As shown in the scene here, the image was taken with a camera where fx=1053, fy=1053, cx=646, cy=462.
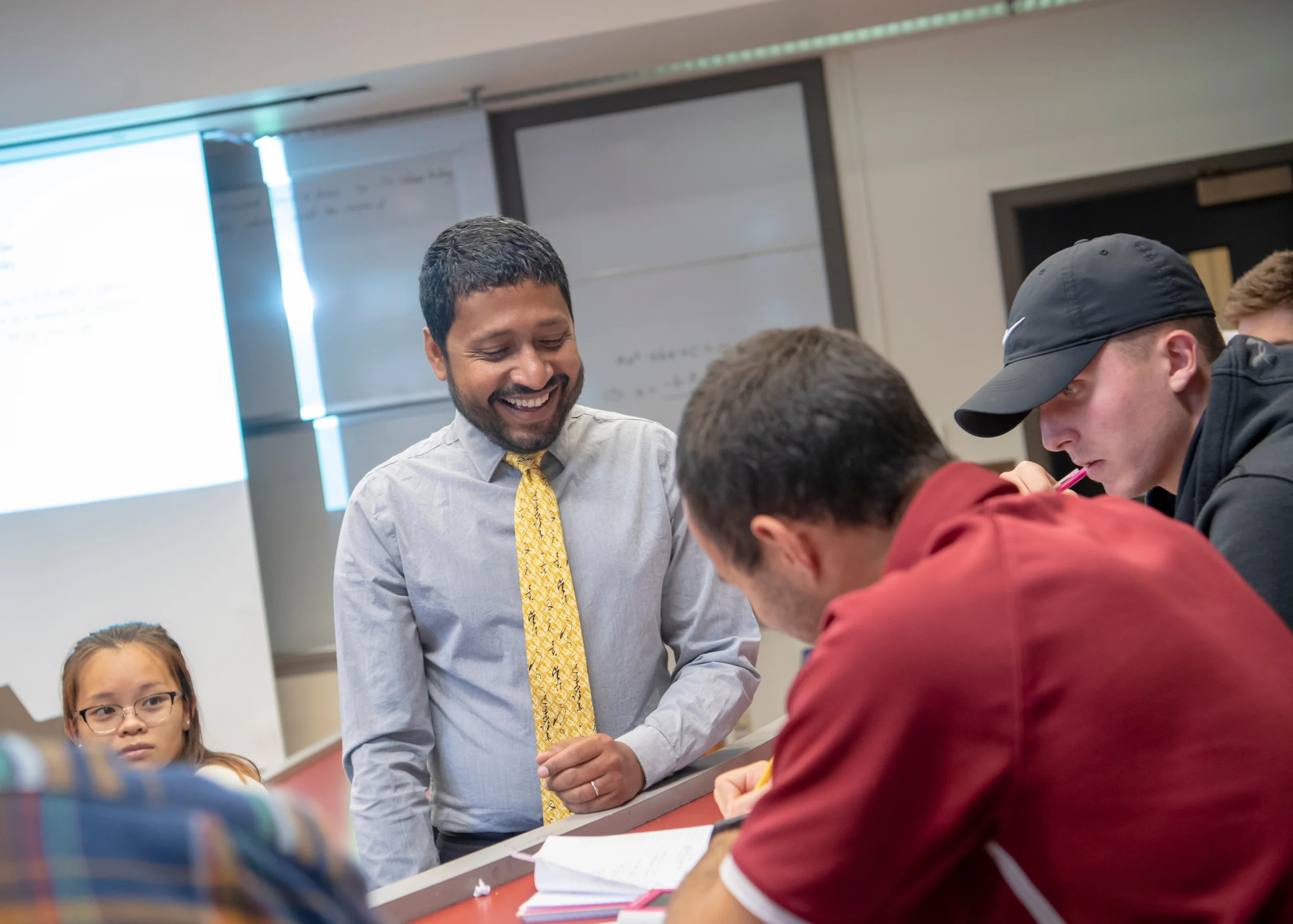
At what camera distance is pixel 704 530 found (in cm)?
92

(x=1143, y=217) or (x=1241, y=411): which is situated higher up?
(x=1143, y=217)

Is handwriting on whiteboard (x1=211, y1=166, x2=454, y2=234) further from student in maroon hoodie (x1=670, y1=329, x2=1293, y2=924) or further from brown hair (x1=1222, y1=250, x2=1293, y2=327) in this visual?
student in maroon hoodie (x1=670, y1=329, x2=1293, y2=924)

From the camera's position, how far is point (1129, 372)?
1338 mm

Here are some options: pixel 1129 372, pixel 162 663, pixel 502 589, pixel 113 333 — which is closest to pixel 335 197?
pixel 113 333

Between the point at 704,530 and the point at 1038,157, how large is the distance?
3.28 meters

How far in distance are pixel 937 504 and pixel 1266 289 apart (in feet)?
6.82

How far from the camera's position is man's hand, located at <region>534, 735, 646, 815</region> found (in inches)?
51.9

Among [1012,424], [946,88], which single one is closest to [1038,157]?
[946,88]

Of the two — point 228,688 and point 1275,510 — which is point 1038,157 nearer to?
point 1275,510

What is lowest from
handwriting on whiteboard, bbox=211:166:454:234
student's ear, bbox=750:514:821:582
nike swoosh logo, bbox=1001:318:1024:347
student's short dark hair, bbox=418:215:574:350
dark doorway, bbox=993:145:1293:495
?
student's ear, bbox=750:514:821:582

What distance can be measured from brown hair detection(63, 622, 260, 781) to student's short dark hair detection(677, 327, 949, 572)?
146 centimetres

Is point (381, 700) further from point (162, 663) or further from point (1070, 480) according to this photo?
point (1070, 480)

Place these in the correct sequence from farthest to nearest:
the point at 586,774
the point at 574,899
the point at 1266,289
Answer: the point at 1266,289
the point at 586,774
the point at 574,899

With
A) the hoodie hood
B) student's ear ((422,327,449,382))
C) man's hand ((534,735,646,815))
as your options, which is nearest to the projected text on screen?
student's ear ((422,327,449,382))
